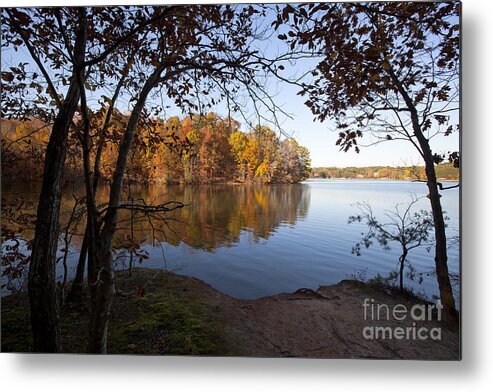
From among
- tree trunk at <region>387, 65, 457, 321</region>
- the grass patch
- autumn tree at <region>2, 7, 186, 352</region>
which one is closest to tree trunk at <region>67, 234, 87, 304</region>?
the grass patch

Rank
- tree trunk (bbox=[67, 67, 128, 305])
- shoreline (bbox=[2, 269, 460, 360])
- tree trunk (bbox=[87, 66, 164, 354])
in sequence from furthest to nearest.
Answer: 1. tree trunk (bbox=[67, 67, 128, 305])
2. shoreline (bbox=[2, 269, 460, 360])
3. tree trunk (bbox=[87, 66, 164, 354])

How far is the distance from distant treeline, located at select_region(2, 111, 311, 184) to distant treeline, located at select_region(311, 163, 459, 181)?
0.48ft

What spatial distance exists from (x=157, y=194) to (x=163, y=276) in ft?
1.98

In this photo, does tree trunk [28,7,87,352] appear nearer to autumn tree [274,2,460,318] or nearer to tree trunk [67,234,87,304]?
tree trunk [67,234,87,304]

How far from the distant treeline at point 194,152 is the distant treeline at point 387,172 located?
0.48 feet

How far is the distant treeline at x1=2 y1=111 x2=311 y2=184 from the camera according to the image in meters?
1.93

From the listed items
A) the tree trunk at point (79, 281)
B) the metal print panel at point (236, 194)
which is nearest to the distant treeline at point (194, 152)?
the metal print panel at point (236, 194)

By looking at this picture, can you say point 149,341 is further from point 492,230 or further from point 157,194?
point 492,230

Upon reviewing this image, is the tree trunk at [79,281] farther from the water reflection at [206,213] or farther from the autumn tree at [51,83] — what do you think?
the autumn tree at [51,83]

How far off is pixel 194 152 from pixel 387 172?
55.1 inches

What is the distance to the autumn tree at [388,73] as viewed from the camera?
1758 mm

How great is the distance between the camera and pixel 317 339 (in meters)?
1.74

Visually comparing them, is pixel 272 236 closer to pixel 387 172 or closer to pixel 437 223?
pixel 387 172

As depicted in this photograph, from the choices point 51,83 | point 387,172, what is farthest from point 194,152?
point 387,172
